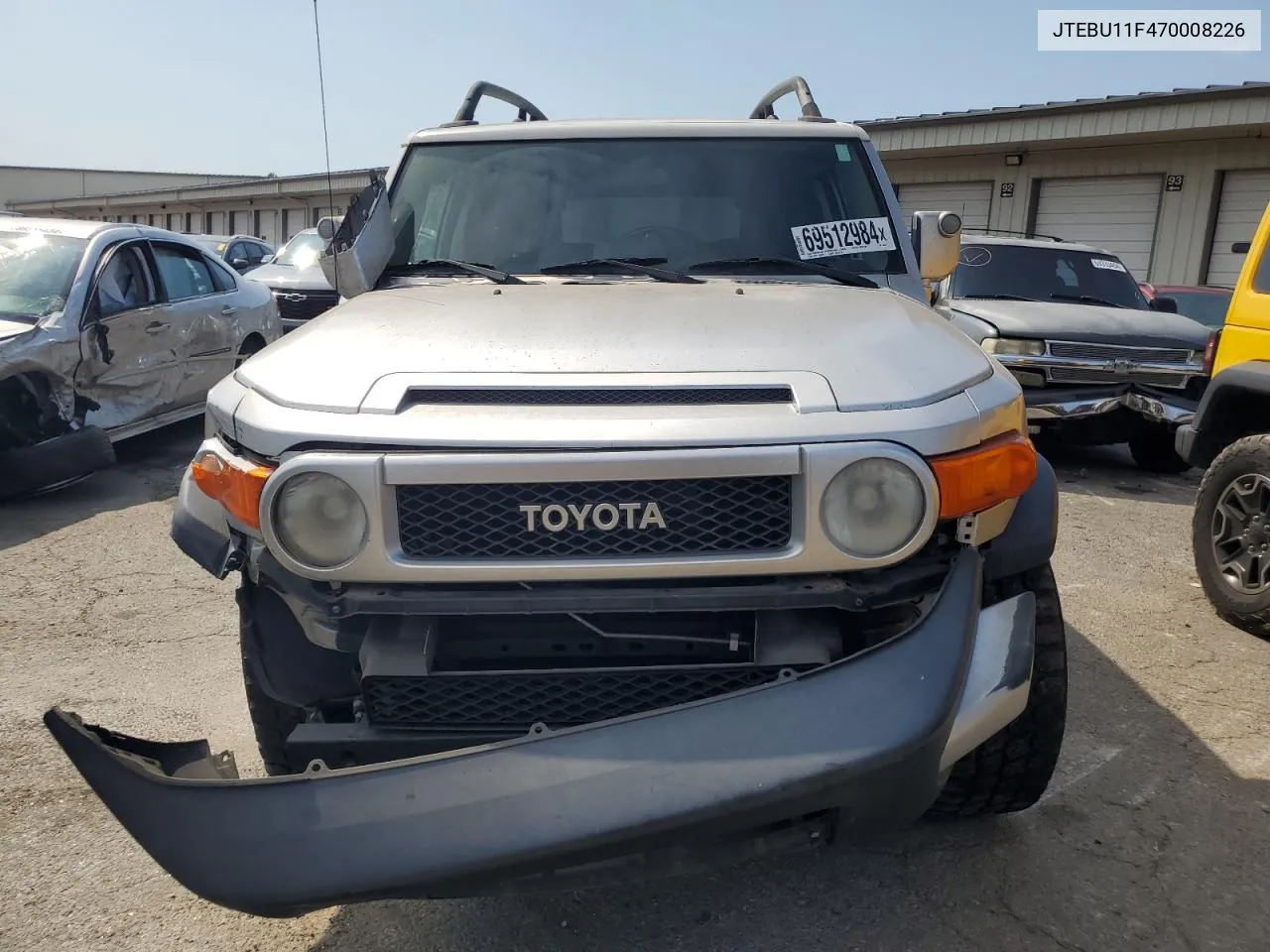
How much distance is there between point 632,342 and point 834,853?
140 cm

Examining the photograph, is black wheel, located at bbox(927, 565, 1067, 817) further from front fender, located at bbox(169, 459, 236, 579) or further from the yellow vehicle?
the yellow vehicle

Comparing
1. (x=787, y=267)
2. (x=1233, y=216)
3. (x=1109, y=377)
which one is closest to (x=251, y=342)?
(x=787, y=267)

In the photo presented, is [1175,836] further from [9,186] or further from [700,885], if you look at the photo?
[9,186]

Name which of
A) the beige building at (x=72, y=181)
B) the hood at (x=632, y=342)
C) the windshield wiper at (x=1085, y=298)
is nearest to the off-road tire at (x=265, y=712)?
the hood at (x=632, y=342)

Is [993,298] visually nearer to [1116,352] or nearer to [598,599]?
[1116,352]

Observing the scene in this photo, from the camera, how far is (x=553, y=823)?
61.7 inches

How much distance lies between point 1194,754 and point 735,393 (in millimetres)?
2136

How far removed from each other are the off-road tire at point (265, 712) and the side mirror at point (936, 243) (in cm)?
232

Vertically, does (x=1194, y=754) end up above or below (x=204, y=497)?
below

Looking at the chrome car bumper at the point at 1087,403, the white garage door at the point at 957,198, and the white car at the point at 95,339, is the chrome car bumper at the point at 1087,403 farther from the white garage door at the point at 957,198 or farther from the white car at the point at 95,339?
the white garage door at the point at 957,198

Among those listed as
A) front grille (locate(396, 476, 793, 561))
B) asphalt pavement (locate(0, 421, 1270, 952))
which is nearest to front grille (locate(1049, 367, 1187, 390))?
asphalt pavement (locate(0, 421, 1270, 952))

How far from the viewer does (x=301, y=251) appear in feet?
38.7

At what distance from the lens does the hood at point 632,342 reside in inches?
77.7

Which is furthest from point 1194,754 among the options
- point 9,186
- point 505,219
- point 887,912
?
point 9,186
